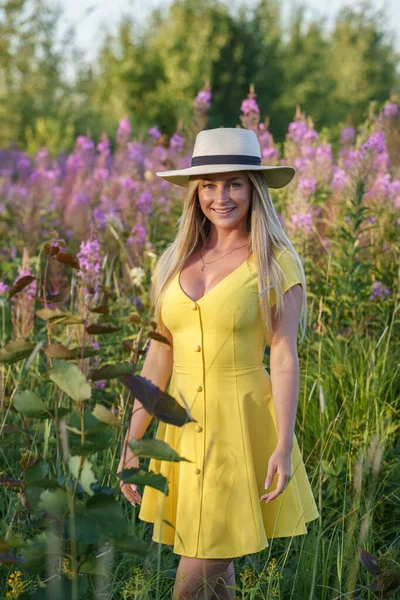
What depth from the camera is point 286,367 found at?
Answer: 7.77 ft

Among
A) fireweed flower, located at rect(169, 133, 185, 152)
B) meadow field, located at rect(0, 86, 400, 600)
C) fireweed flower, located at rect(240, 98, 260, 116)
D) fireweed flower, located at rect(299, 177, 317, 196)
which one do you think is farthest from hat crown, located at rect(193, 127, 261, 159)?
fireweed flower, located at rect(169, 133, 185, 152)

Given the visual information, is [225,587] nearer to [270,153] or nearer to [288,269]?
[288,269]

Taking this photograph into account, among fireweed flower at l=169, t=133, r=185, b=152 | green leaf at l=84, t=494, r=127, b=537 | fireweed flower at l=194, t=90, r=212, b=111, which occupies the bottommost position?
green leaf at l=84, t=494, r=127, b=537

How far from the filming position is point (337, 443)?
345cm

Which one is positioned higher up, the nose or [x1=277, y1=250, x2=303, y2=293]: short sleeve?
the nose

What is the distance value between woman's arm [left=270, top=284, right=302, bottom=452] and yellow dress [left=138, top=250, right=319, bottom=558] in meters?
0.05

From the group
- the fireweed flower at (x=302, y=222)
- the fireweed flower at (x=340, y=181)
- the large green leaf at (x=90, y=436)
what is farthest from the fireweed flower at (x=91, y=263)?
the fireweed flower at (x=340, y=181)

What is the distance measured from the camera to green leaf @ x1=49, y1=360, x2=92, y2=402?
166 cm

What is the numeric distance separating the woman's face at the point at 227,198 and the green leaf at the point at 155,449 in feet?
3.37

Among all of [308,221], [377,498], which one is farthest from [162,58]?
[377,498]

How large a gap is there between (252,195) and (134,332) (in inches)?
75.5

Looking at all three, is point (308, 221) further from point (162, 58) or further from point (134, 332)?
point (162, 58)

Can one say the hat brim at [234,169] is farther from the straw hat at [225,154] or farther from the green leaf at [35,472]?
the green leaf at [35,472]

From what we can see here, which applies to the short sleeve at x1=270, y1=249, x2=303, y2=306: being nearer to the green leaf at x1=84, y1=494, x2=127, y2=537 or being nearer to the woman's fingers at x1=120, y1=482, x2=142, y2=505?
the woman's fingers at x1=120, y1=482, x2=142, y2=505
